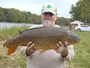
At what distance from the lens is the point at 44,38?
186 cm

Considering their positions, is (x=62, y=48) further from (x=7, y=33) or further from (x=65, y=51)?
(x=7, y=33)

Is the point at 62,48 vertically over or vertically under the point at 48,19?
under

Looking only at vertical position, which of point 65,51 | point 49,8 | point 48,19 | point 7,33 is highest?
point 49,8

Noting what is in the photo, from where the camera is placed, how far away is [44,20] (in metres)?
2.20

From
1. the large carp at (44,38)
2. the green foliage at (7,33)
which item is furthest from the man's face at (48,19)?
the green foliage at (7,33)

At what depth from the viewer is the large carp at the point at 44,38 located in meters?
1.86

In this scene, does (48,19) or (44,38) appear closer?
(44,38)

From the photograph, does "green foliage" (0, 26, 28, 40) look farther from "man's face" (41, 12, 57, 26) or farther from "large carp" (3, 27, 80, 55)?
"large carp" (3, 27, 80, 55)

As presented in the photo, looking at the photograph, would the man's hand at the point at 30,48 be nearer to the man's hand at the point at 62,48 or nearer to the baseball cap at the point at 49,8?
the man's hand at the point at 62,48

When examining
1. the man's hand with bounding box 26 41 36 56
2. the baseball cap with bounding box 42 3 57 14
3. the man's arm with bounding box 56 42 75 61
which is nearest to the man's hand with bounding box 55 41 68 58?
the man's arm with bounding box 56 42 75 61

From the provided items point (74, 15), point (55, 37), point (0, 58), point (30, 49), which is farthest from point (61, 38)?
point (74, 15)

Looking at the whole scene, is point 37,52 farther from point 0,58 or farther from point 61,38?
point 0,58

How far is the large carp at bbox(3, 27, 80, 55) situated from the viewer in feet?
6.11

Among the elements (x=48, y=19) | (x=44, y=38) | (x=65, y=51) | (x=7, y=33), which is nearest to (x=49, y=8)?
(x=48, y=19)
